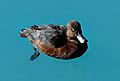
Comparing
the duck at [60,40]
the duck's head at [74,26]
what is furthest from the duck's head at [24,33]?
the duck's head at [74,26]

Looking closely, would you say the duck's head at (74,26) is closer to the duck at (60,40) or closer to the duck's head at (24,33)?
the duck at (60,40)

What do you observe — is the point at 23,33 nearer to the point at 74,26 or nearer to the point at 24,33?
the point at 24,33

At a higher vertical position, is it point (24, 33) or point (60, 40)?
point (24, 33)

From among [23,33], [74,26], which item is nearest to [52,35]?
[74,26]

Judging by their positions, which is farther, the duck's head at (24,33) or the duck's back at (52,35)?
the duck's head at (24,33)

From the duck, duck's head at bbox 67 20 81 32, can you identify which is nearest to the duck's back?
the duck

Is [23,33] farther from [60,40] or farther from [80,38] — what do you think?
[80,38]

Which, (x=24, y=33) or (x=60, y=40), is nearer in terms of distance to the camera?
(x=60, y=40)

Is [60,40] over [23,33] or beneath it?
beneath

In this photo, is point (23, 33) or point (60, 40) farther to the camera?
point (23, 33)

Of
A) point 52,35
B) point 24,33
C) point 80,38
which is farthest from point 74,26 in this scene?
point 24,33
